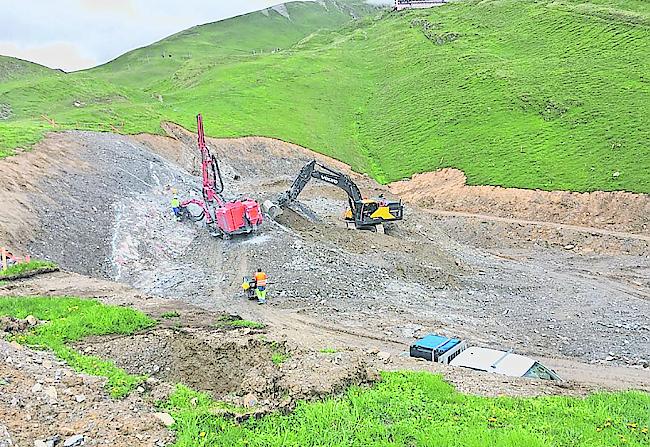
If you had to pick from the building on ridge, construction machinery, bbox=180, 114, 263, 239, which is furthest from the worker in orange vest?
the building on ridge

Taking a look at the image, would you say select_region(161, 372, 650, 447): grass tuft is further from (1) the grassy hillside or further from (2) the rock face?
(1) the grassy hillside

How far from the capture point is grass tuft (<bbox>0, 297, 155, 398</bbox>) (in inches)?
538

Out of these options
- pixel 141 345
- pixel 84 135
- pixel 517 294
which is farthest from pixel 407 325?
pixel 84 135

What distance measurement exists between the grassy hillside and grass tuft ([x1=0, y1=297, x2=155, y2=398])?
18060mm

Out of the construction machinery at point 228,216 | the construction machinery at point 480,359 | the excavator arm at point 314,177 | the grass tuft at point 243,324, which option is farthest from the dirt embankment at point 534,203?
the grass tuft at point 243,324

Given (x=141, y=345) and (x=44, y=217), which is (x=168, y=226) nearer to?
(x=44, y=217)

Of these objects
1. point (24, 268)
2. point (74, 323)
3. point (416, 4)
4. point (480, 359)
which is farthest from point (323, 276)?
point (416, 4)

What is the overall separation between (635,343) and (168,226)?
76.2 ft

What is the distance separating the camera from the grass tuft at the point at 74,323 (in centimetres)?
1366

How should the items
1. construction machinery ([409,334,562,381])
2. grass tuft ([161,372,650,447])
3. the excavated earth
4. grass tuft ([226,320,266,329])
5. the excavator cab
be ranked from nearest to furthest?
grass tuft ([161,372,650,447]) → the excavated earth → construction machinery ([409,334,562,381]) → grass tuft ([226,320,266,329]) → the excavator cab

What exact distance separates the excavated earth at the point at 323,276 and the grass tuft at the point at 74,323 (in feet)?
2.23

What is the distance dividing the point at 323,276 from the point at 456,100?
4445cm

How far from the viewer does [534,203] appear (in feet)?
140

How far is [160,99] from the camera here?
73.4 meters
